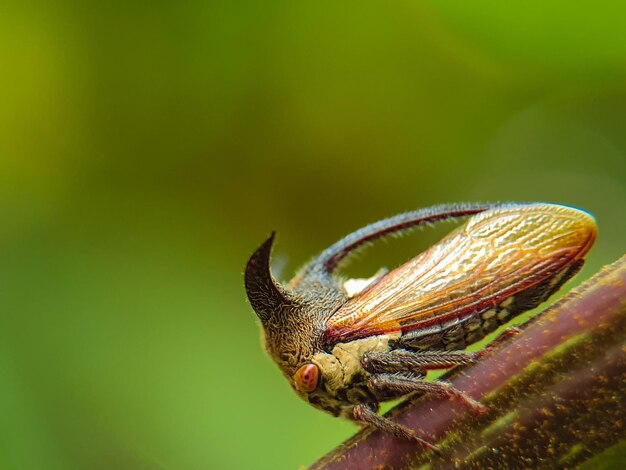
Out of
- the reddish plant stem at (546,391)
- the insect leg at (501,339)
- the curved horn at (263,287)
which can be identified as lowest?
the reddish plant stem at (546,391)

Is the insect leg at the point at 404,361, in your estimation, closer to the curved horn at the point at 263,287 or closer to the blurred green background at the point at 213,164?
the curved horn at the point at 263,287

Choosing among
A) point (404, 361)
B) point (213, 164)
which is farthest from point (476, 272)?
point (213, 164)

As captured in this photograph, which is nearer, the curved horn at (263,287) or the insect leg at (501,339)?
the insect leg at (501,339)

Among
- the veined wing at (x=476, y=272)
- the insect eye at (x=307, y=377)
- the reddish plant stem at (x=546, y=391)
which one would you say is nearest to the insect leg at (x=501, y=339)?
the reddish plant stem at (x=546, y=391)

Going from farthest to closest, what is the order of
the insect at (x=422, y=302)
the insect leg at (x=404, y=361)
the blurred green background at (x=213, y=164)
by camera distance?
1. the blurred green background at (x=213, y=164)
2. the insect at (x=422, y=302)
3. the insect leg at (x=404, y=361)

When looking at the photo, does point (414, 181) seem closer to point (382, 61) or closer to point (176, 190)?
point (382, 61)

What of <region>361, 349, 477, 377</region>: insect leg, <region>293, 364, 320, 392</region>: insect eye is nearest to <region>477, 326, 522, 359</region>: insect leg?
<region>361, 349, 477, 377</region>: insect leg

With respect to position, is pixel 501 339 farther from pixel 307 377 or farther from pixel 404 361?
pixel 307 377

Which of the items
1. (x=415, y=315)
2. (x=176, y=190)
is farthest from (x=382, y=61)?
(x=415, y=315)

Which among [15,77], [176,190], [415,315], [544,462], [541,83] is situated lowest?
[544,462]
